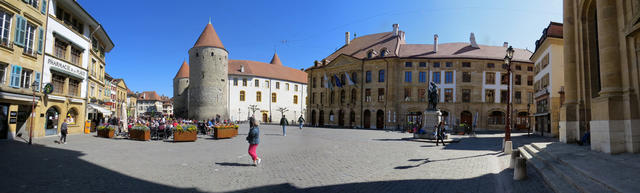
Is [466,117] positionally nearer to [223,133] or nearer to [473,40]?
[473,40]

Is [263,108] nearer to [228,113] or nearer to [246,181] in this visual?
[228,113]

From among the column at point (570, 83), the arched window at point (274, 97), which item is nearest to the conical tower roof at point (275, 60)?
the arched window at point (274, 97)

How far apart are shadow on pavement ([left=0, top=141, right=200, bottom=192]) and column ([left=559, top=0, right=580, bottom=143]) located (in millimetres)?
13700

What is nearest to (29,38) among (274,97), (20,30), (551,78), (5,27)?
(20,30)

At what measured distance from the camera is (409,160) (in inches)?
426

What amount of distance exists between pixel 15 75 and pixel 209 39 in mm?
47434

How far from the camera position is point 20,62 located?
16453mm

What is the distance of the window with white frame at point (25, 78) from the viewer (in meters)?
17.0

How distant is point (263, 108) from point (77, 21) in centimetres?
4799

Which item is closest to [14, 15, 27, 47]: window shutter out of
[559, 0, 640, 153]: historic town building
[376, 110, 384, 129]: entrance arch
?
[559, 0, 640, 153]: historic town building

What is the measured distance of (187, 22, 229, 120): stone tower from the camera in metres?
60.1

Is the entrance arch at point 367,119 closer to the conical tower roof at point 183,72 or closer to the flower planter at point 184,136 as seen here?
the flower planter at point 184,136

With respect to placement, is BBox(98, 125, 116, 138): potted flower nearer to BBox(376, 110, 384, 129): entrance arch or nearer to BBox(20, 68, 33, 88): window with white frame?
BBox(20, 68, 33, 88): window with white frame

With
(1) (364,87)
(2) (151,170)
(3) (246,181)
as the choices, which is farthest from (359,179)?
(1) (364,87)
